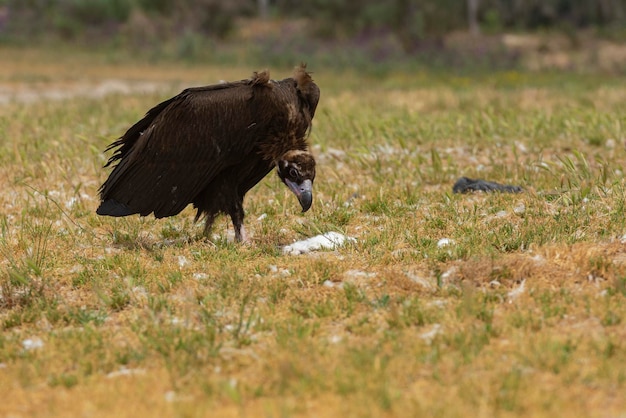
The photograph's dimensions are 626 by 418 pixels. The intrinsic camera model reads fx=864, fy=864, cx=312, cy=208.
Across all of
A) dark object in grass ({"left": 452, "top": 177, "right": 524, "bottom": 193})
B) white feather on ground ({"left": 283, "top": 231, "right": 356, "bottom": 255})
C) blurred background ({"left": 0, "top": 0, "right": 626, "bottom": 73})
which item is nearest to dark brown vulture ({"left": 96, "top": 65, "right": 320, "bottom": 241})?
white feather on ground ({"left": 283, "top": 231, "right": 356, "bottom": 255})

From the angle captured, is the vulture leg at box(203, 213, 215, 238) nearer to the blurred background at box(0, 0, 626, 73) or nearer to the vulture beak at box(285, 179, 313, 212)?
the vulture beak at box(285, 179, 313, 212)

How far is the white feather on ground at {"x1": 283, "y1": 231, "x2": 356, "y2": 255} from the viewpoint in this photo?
651 cm

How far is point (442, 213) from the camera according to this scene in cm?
732

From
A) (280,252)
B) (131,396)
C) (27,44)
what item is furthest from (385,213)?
(27,44)

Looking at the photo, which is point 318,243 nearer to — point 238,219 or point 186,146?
point 238,219

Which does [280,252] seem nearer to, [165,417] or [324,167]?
[165,417]

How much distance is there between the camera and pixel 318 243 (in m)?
6.62

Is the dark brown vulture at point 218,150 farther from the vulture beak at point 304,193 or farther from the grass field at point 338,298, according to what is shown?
the grass field at point 338,298

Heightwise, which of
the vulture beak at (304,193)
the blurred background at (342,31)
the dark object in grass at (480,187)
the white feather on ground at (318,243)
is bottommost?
the blurred background at (342,31)

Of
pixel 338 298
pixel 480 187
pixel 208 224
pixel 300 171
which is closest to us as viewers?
pixel 338 298

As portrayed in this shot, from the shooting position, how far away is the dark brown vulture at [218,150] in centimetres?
648

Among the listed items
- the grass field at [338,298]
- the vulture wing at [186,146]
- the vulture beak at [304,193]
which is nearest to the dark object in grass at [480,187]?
the grass field at [338,298]

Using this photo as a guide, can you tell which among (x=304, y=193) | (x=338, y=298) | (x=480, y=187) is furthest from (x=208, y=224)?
(x=480, y=187)

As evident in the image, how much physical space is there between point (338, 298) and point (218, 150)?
1.82 metres
